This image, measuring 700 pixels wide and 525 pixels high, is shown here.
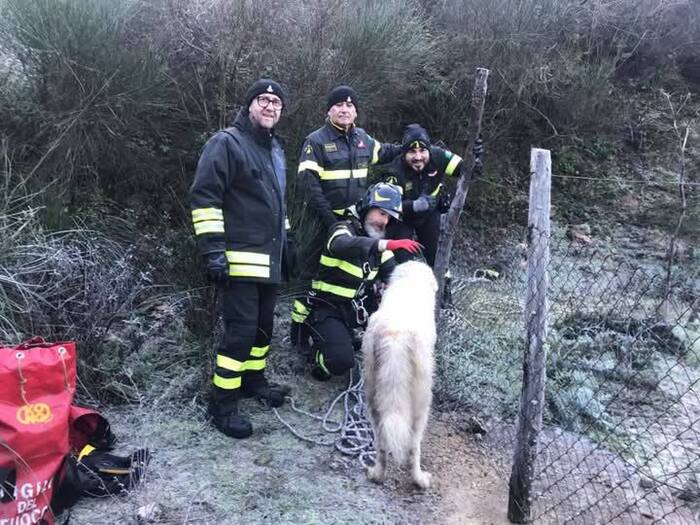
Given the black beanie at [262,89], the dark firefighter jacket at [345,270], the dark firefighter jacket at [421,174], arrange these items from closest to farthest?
the black beanie at [262,89] < the dark firefighter jacket at [345,270] < the dark firefighter jacket at [421,174]

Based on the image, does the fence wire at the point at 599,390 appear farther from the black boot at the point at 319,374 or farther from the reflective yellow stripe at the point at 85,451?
the reflective yellow stripe at the point at 85,451

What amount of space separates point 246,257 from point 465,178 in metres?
1.64

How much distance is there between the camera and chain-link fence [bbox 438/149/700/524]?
3221mm

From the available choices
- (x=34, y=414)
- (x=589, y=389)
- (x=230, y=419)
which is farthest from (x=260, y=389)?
(x=589, y=389)

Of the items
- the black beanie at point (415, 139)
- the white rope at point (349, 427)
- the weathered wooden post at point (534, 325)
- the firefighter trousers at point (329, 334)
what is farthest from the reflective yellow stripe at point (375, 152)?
the weathered wooden post at point (534, 325)

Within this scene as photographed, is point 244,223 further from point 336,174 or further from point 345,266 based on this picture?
point 336,174

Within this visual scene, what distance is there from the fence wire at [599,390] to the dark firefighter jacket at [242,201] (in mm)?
1701

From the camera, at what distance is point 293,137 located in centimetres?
650

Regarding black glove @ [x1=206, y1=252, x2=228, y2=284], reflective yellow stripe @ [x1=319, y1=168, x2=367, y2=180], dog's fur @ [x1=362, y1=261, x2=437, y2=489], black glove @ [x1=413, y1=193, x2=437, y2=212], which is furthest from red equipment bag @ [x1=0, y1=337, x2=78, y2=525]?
black glove @ [x1=413, y1=193, x2=437, y2=212]

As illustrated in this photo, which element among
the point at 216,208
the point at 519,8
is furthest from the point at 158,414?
the point at 519,8

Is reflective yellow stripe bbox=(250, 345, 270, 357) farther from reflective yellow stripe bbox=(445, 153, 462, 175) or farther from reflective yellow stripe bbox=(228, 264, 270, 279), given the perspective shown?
reflective yellow stripe bbox=(445, 153, 462, 175)

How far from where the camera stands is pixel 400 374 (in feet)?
9.69

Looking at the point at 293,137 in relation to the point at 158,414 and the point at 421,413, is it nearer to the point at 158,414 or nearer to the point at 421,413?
the point at 158,414

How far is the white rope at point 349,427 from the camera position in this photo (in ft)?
11.8
